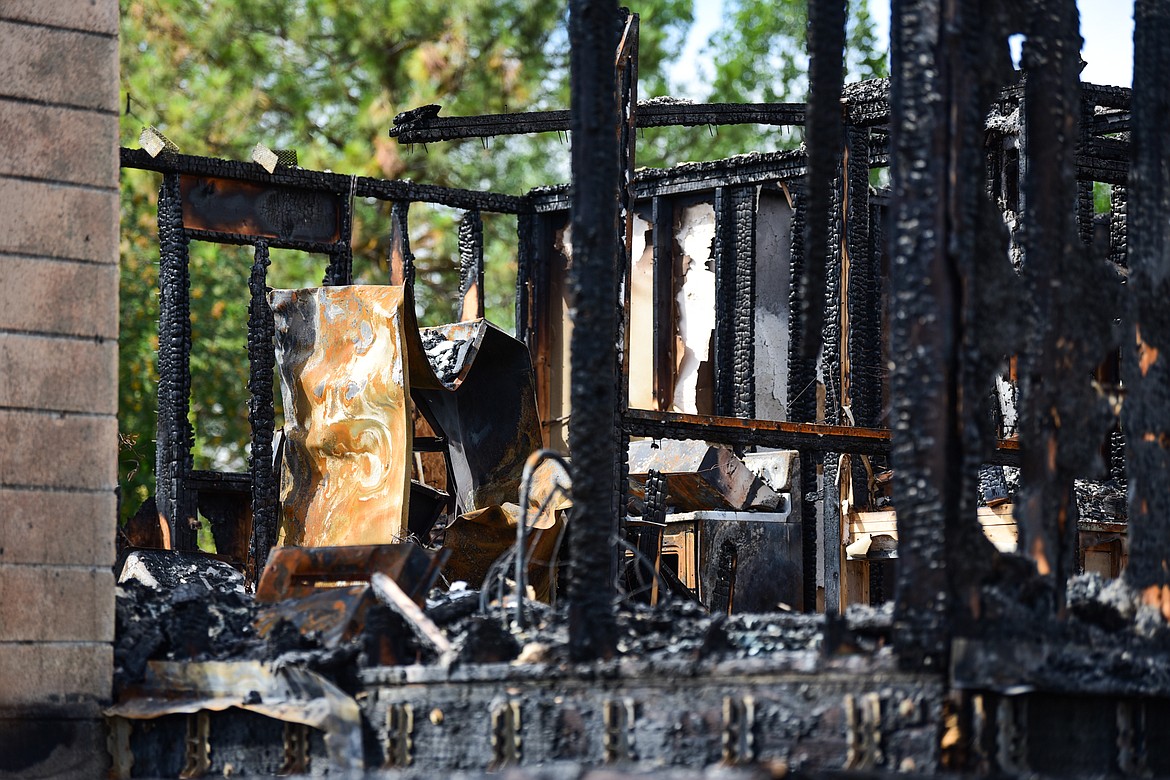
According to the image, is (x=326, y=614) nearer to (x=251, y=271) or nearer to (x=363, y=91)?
(x=251, y=271)

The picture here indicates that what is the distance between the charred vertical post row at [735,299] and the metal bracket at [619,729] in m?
11.0

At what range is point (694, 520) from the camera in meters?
17.0

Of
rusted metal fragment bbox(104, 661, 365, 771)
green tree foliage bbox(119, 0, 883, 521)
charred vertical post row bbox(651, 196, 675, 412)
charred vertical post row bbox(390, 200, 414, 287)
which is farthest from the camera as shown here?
green tree foliage bbox(119, 0, 883, 521)

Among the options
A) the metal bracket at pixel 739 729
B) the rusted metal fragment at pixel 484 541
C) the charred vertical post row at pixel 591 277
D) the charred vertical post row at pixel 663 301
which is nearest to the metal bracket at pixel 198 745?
the charred vertical post row at pixel 591 277

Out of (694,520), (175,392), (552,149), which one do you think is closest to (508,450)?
(694,520)

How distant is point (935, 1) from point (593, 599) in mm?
3083

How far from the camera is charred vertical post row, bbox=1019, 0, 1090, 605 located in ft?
26.5

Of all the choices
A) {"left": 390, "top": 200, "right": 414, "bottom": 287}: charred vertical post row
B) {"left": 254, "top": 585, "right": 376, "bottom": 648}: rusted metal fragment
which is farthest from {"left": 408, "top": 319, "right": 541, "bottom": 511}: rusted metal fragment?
{"left": 254, "top": 585, "right": 376, "bottom": 648}: rusted metal fragment

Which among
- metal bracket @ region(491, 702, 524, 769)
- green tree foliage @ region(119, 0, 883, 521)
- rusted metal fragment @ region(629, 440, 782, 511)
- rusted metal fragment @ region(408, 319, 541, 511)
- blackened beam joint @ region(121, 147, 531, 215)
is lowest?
metal bracket @ region(491, 702, 524, 769)

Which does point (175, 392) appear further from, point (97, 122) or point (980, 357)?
point (980, 357)

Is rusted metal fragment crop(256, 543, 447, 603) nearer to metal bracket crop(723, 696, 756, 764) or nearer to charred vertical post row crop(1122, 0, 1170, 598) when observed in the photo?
metal bracket crop(723, 696, 756, 764)

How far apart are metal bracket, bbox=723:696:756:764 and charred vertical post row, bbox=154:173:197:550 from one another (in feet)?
31.2

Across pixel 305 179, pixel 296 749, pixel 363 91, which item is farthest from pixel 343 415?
pixel 363 91

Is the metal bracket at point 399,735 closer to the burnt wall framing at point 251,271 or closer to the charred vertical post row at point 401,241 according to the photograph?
the burnt wall framing at point 251,271
